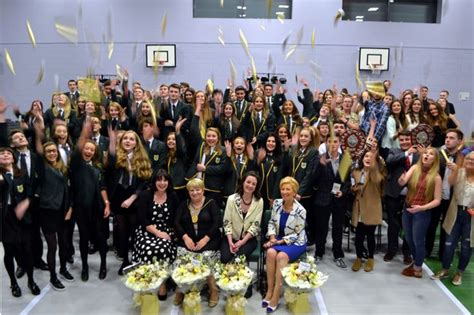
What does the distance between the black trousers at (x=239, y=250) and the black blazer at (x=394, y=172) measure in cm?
180

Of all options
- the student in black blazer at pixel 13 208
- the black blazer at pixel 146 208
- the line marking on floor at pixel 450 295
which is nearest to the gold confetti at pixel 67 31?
the student in black blazer at pixel 13 208

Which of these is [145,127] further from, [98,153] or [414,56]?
[414,56]

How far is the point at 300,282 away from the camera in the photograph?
149 inches

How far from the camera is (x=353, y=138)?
4910 millimetres

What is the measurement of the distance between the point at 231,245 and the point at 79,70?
8.86m

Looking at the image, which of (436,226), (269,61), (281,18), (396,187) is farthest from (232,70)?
(436,226)

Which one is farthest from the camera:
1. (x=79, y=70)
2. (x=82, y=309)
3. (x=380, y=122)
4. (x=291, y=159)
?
(x=79, y=70)

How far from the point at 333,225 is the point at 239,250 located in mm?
1359

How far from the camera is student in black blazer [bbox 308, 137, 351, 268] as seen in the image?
15.7 feet

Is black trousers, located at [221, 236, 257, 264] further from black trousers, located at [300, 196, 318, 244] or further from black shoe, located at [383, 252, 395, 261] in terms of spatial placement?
black shoe, located at [383, 252, 395, 261]

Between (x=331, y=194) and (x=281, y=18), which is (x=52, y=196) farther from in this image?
(x=281, y=18)

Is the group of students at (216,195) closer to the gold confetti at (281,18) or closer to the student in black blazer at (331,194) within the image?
the student in black blazer at (331,194)

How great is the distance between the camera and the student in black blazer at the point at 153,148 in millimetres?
4895

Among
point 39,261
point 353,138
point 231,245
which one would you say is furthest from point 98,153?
point 353,138
